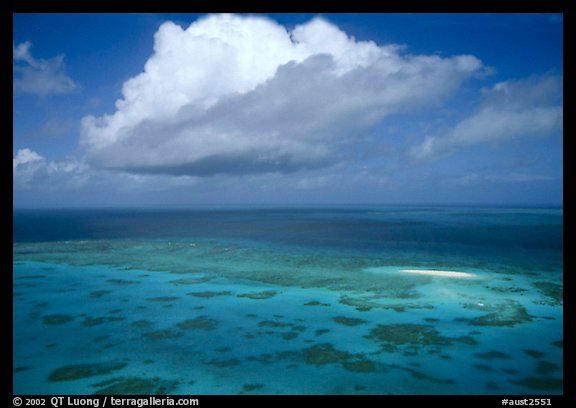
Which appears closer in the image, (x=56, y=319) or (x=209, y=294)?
(x=56, y=319)

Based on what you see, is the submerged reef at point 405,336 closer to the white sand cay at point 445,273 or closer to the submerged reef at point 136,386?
the submerged reef at point 136,386

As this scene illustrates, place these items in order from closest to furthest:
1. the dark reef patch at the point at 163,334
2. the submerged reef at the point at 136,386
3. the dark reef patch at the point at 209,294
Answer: the submerged reef at the point at 136,386, the dark reef patch at the point at 163,334, the dark reef patch at the point at 209,294

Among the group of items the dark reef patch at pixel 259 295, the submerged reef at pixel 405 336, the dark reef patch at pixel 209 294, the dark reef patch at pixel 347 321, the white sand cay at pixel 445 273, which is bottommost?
the submerged reef at pixel 405 336

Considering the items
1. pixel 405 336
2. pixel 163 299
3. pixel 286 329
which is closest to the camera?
pixel 405 336

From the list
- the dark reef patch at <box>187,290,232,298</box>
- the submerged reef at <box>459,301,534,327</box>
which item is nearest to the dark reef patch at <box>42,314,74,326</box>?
the dark reef patch at <box>187,290,232,298</box>

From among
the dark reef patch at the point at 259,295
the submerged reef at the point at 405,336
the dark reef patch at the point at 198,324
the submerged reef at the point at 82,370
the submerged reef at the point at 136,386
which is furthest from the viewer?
the dark reef patch at the point at 259,295

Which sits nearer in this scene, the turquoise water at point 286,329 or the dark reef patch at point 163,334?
the turquoise water at point 286,329

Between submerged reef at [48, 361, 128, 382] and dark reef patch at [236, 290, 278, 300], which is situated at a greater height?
dark reef patch at [236, 290, 278, 300]

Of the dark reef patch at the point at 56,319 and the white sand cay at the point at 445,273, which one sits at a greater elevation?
the white sand cay at the point at 445,273

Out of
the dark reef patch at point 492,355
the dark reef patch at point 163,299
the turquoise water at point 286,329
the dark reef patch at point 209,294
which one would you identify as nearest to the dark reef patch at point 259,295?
the turquoise water at point 286,329

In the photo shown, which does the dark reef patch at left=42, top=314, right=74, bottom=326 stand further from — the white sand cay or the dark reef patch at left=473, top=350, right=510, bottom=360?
the white sand cay

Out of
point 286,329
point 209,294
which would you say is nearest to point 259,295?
point 209,294

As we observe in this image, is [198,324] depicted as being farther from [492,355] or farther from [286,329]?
[492,355]
